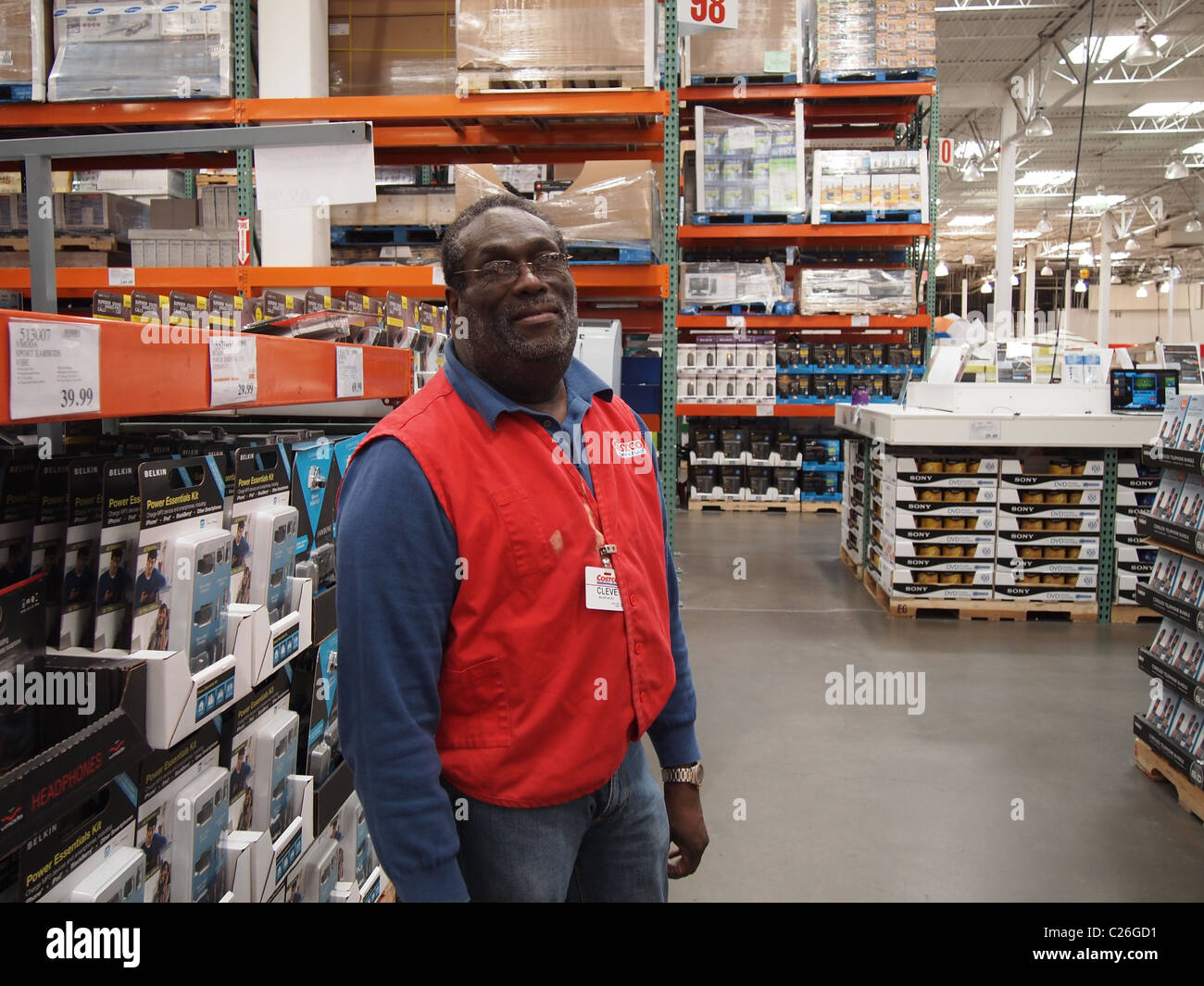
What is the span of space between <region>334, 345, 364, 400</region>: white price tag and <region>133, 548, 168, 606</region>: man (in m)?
0.76

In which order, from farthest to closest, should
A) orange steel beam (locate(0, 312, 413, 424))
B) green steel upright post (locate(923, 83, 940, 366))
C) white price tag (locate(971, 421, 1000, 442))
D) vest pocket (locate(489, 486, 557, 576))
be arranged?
green steel upright post (locate(923, 83, 940, 366))
white price tag (locate(971, 421, 1000, 442))
vest pocket (locate(489, 486, 557, 576))
orange steel beam (locate(0, 312, 413, 424))

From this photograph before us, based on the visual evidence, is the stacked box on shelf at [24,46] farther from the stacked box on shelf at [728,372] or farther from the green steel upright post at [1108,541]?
the stacked box on shelf at [728,372]

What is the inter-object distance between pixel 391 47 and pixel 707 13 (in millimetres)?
1970

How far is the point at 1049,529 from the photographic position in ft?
20.1

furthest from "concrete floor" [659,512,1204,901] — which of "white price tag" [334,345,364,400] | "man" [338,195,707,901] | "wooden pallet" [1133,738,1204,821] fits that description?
"white price tag" [334,345,364,400]

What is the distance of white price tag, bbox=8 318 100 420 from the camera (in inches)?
39.3

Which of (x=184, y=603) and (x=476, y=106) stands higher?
(x=476, y=106)

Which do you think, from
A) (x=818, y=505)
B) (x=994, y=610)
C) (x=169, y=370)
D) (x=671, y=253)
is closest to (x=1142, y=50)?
(x=818, y=505)

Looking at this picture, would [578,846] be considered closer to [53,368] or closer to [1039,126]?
[53,368]

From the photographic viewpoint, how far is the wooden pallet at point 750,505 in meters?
11.2

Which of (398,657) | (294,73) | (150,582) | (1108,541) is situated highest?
(294,73)

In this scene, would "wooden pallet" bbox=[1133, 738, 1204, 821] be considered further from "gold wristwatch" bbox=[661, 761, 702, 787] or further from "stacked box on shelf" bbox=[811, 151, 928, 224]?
"stacked box on shelf" bbox=[811, 151, 928, 224]

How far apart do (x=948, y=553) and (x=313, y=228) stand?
15.4 feet
